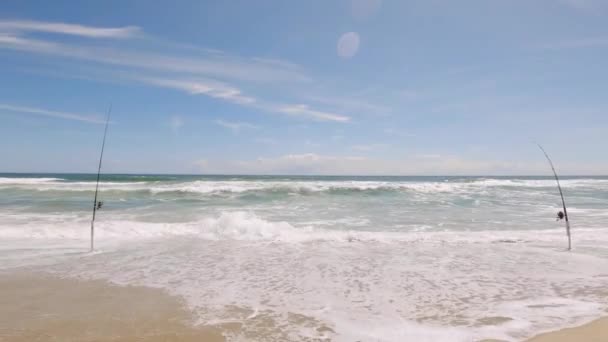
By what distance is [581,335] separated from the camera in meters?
3.66

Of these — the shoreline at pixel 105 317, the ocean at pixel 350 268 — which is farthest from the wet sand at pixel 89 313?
the ocean at pixel 350 268

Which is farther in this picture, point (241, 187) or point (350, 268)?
point (241, 187)

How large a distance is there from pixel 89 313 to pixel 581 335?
216 inches

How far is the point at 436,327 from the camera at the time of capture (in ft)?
12.6

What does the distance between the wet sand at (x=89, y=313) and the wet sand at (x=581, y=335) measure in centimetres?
340

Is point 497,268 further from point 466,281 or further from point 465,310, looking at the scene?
point 465,310

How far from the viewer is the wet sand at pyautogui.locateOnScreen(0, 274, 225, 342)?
3580 millimetres

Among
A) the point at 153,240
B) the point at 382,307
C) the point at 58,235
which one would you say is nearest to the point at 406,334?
the point at 382,307

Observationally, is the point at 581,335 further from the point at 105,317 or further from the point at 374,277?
the point at 105,317

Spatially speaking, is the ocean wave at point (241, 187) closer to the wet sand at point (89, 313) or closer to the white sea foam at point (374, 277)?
the white sea foam at point (374, 277)

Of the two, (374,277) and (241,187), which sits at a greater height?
(241,187)

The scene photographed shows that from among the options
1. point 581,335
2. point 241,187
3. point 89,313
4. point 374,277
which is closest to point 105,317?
point 89,313

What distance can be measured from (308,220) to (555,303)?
8350 mm

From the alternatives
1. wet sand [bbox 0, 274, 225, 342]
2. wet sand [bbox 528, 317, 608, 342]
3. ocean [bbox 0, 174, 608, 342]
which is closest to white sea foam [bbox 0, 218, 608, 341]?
ocean [bbox 0, 174, 608, 342]
